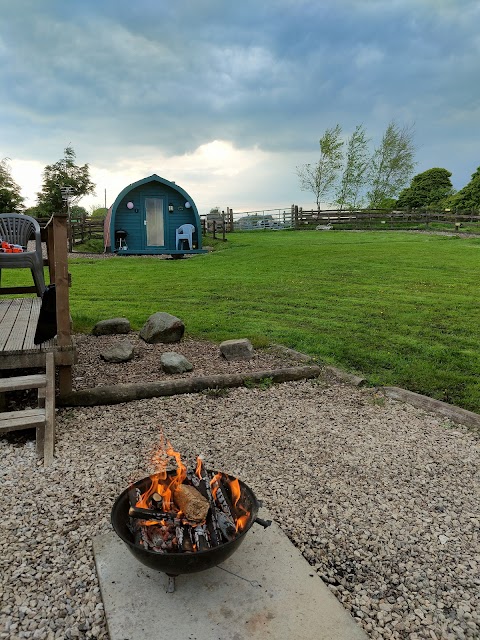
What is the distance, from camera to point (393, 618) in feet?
7.36

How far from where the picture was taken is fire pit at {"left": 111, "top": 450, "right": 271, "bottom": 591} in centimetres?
218

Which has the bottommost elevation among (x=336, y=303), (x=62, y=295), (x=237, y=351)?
(x=237, y=351)

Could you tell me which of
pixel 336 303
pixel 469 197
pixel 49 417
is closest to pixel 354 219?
pixel 469 197

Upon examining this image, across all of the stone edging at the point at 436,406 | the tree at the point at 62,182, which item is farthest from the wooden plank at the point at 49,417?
the tree at the point at 62,182

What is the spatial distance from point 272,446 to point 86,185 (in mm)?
47083

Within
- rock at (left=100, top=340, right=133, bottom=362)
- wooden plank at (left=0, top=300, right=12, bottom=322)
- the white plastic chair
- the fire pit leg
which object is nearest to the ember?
the fire pit leg

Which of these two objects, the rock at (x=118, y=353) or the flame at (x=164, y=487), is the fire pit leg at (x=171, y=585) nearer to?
the flame at (x=164, y=487)

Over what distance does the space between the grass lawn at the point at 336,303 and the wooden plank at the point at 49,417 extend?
3176 mm

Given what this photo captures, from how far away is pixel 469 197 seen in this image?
36.3 meters

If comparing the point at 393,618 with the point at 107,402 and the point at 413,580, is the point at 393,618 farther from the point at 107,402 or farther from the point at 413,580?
the point at 107,402

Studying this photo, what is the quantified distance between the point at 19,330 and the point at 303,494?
3615 mm

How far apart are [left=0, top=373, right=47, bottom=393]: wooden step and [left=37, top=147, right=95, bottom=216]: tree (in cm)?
3968

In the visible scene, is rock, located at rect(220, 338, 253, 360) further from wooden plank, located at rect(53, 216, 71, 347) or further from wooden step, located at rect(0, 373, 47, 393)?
wooden step, located at rect(0, 373, 47, 393)

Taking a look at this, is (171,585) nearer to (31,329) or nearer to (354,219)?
(31,329)
